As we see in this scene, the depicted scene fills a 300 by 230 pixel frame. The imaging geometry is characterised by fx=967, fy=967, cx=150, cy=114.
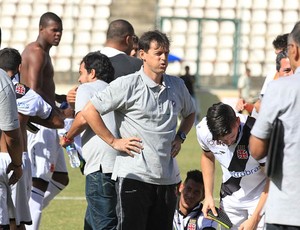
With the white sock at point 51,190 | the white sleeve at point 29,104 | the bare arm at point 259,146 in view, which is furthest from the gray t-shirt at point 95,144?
the white sock at point 51,190

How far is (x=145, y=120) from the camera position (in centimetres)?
746

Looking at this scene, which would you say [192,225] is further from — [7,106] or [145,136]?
[7,106]

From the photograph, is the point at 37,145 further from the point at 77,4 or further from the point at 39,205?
the point at 77,4

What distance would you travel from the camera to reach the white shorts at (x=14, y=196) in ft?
26.5

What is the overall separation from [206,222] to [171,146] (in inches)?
58.4

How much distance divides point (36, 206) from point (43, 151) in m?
0.68

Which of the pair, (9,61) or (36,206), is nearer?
(9,61)

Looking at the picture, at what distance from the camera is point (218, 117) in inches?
292

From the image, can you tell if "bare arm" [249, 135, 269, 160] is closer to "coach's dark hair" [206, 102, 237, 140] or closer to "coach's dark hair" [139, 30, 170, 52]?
"coach's dark hair" [206, 102, 237, 140]

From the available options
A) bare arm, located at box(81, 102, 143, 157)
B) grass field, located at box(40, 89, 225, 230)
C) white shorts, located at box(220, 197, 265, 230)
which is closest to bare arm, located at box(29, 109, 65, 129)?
bare arm, located at box(81, 102, 143, 157)

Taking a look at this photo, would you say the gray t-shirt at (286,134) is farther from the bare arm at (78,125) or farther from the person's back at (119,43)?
the person's back at (119,43)

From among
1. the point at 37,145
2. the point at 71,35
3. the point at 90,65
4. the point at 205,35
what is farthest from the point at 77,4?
the point at 90,65

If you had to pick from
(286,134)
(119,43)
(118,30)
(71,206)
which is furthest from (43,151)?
(286,134)

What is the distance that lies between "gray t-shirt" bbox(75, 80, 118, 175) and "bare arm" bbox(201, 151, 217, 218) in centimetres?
78
